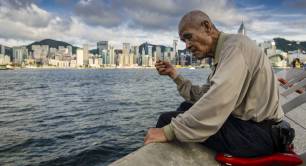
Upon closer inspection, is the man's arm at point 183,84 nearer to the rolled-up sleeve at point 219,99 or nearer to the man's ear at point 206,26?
the man's ear at point 206,26

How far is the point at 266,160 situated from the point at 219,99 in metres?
0.78

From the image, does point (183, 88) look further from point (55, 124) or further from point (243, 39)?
point (55, 124)

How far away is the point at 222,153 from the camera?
3.38 m

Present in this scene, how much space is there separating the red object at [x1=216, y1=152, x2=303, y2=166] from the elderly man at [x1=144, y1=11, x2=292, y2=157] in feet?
0.17

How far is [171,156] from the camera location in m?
3.25

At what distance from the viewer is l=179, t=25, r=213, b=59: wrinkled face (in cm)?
331

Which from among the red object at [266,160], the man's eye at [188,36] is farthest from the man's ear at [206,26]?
the red object at [266,160]

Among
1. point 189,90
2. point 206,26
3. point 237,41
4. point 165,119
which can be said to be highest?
point 206,26

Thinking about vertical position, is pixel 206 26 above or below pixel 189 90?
above

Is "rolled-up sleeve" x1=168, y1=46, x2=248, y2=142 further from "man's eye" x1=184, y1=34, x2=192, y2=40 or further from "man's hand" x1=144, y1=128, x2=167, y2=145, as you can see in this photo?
"man's eye" x1=184, y1=34, x2=192, y2=40

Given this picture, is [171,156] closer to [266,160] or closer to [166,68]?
[266,160]

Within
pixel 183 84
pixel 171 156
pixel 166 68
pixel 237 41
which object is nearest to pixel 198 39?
pixel 237 41

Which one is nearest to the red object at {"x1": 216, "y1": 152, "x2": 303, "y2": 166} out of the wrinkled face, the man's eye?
the wrinkled face

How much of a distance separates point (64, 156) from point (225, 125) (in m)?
10.6
